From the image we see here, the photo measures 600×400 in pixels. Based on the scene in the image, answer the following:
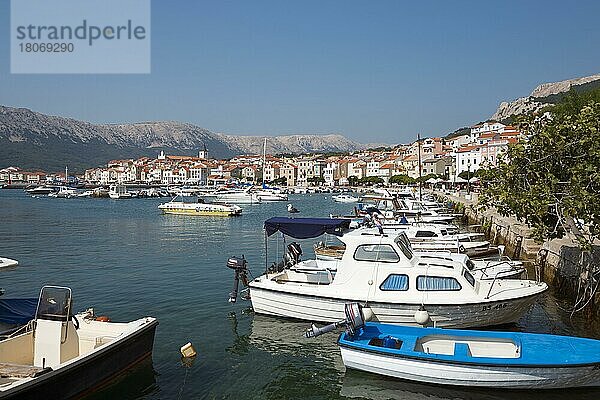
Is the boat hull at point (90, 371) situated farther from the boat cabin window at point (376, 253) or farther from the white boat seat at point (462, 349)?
the white boat seat at point (462, 349)

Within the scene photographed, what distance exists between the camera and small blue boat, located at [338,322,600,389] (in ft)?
35.1

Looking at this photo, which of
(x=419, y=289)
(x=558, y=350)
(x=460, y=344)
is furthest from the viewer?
(x=419, y=289)

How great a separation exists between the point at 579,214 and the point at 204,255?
66.8ft

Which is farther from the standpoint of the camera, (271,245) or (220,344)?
(271,245)

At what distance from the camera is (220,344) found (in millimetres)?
14539

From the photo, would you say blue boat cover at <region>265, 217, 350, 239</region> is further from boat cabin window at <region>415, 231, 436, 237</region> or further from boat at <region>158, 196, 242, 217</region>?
boat at <region>158, 196, 242, 217</region>

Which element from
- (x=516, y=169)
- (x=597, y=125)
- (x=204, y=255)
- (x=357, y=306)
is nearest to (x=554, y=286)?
(x=516, y=169)

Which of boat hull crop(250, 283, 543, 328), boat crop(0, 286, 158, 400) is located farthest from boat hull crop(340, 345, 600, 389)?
boat crop(0, 286, 158, 400)

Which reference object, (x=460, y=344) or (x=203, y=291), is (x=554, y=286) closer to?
(x=460, y=344)

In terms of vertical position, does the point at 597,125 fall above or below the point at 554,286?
above

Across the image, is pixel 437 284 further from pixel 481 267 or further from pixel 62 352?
pixel 62 352

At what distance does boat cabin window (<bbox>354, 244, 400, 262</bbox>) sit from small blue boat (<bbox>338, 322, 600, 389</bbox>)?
276 centimetres

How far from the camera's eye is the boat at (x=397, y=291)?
14.1 m

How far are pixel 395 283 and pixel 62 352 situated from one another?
792 centimetres
